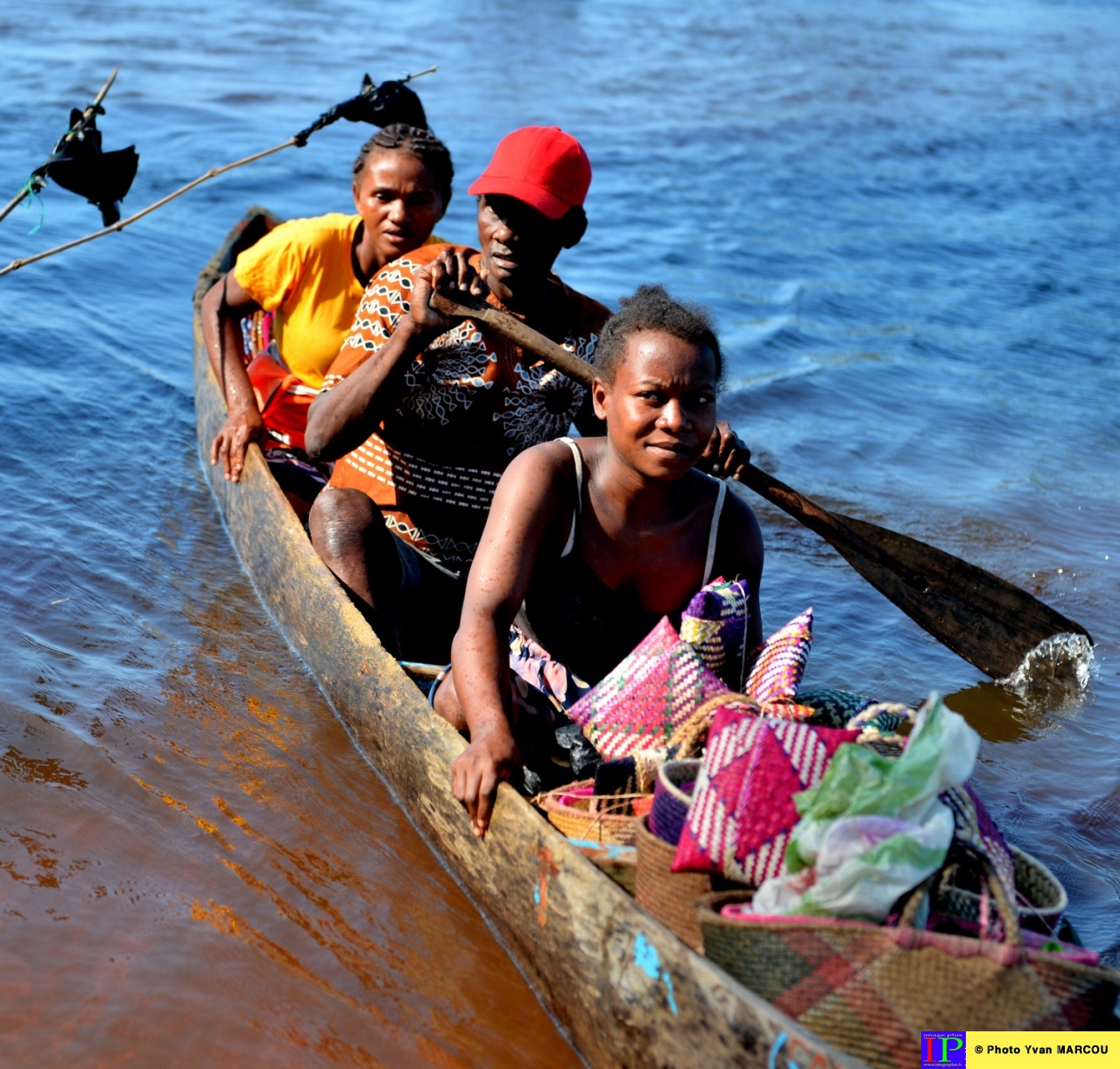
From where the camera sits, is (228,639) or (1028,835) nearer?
(1028,835)

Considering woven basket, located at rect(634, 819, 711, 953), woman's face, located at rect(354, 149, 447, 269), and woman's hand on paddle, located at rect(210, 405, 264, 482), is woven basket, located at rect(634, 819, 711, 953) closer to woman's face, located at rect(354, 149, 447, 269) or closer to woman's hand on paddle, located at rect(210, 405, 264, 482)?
woman's face, located at rect(354, 149, 447, 269)

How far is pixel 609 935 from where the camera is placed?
84.2 inches

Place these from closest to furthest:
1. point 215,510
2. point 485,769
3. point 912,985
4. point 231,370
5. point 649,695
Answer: point 912,985 < point 485,769 < point 649,695 < point 231,370 < point 215,510

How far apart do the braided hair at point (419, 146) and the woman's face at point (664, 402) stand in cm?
159

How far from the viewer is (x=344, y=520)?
339 centimetres

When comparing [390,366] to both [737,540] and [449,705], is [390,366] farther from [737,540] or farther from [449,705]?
[737,540]

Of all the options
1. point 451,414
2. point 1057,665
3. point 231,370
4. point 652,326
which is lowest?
point 1057,665

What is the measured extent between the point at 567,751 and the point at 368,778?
2.91 ft

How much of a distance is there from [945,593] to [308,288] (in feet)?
7.52

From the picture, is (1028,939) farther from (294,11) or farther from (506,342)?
(294,11)

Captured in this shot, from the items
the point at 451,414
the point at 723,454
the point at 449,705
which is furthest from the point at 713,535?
the point at 451,414

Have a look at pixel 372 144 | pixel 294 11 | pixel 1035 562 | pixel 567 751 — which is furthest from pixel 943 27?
pixel 567 751

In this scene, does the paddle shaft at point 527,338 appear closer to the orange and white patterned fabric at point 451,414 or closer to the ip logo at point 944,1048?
the orange and white patterned fabric at point 451,414

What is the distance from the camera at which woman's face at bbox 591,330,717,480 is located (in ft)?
8.65
